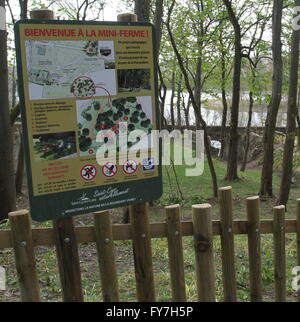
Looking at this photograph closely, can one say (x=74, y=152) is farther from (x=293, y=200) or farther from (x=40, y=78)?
(x=293, y=200)

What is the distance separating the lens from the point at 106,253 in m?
2.70

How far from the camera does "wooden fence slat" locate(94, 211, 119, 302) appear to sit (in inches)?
106

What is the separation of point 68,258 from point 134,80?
1228mm

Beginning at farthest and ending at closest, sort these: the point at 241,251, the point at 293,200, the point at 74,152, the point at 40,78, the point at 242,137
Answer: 1. the point at 242,137
2. the point at 293,200
3. the point at 241,251
4. the point at 74,152
5. the point at 40,78

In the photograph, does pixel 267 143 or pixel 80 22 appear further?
pixel 267 143

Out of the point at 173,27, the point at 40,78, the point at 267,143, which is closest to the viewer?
the point at 40,78

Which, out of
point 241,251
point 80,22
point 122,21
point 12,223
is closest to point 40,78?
point 80,22

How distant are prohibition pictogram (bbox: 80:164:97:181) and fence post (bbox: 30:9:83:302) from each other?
290 mm

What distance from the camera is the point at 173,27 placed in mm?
21422

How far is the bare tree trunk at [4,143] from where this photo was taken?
22.9ft

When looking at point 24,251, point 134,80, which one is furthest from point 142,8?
point 24,251

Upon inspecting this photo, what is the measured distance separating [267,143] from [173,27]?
11.4 metres

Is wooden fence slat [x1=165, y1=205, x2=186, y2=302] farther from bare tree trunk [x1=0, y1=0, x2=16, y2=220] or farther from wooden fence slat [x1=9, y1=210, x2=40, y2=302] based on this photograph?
bare tree trunk [x1=0, y1=0, x2=16, y2=220]

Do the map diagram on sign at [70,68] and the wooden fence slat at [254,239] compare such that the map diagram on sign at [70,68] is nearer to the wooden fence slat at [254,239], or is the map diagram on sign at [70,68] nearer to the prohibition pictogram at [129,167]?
the prohibition pictogram at [129,167]
